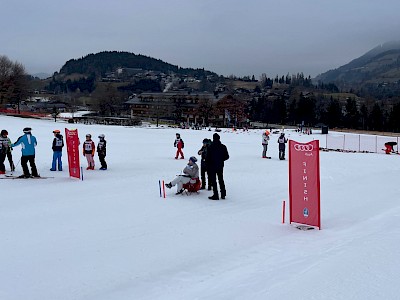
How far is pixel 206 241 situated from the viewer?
25.2ft

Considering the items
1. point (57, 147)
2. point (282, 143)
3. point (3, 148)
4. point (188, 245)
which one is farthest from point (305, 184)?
point (282, 143)

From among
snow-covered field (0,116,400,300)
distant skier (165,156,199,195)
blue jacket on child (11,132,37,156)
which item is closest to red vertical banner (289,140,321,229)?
snow-covered field (0,116,400,300)

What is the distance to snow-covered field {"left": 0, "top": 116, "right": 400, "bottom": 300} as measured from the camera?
548 cm

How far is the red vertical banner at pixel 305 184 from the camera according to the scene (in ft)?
28.0

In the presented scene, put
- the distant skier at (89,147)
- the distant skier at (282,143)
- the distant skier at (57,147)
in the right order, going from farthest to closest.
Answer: the distant skier at (282,143) < the distant skier at (89,147) < the distant skier at (57,147)

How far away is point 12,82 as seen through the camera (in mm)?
78250

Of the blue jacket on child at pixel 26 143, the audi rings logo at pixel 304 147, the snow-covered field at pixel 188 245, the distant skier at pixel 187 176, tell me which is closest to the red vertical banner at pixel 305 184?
the audi rings logo at pixel 304 147

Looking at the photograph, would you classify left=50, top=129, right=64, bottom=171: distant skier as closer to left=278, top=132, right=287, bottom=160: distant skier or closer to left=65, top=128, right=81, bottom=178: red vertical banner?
left=65, top=128, right=81, bottom=178: red vertical banner

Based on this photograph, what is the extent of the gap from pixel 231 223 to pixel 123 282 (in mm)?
3756

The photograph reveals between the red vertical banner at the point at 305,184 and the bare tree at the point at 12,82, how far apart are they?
78.6 metres

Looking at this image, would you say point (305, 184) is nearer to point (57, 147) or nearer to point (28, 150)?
point (28, 150)

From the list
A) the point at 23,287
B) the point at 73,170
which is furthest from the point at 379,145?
the point at 23,287

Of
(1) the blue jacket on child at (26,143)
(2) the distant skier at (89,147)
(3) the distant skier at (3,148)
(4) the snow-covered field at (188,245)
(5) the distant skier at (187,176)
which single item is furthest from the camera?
(2) the distant skier at (89,147)

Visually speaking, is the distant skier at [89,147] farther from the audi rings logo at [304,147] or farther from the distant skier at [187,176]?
→ the audi rings logo at [304,147]
